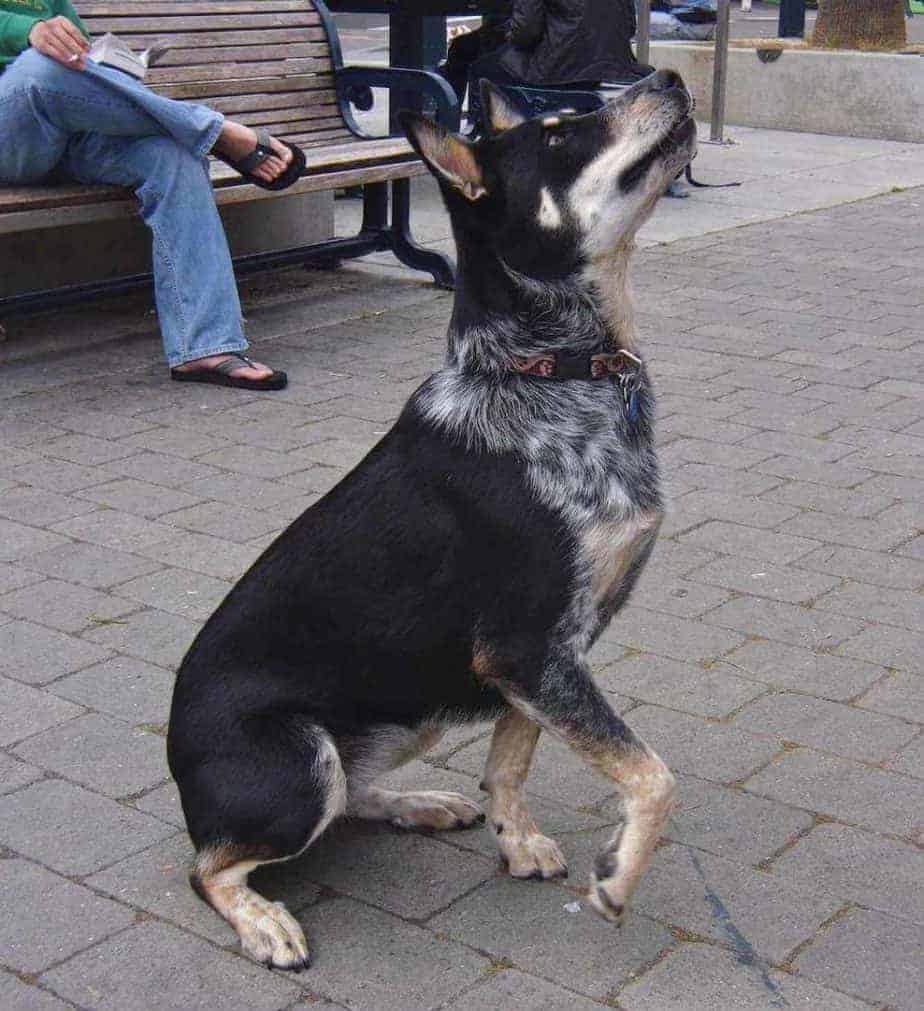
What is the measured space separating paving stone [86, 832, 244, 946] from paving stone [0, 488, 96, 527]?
6.89ft

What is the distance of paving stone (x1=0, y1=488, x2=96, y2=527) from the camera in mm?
5328

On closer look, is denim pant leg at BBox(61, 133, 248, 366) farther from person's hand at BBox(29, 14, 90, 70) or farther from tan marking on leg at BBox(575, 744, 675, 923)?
tan marking on leg at BBox(575, 744, 675, 923)

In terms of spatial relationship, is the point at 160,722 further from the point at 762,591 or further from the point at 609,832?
the point at 762,591

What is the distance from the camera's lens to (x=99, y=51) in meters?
6.51

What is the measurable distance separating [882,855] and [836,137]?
40.0ft

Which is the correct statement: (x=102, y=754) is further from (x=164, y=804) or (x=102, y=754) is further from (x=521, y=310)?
(x=521, y=310)

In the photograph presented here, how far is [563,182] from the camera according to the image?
10.4ft

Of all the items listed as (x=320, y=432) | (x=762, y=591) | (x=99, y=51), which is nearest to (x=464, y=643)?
(x=762, y=591)

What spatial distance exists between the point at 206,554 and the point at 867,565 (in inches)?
82.2

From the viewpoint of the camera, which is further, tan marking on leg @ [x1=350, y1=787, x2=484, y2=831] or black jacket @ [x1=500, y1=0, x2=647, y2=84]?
black jacket @ [x1=500, y1=0, x2=647, y2=84]

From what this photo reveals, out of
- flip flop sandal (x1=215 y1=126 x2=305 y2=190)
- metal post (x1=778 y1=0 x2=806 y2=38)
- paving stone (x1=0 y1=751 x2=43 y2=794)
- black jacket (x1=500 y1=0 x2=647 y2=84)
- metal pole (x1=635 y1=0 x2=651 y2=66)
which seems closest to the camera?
paving stone (x1=0 y1=751 x2=43 y2=794)

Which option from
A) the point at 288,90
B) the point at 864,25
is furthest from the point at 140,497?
the point at 864,25

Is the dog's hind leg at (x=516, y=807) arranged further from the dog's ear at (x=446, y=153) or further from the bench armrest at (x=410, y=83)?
the bench armrest at (x=410, y=83)

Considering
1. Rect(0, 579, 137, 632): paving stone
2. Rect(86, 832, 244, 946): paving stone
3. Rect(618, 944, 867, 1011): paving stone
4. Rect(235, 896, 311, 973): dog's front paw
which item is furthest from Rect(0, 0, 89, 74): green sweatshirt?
Rect(618, 944, 867, 1011): paving stone
